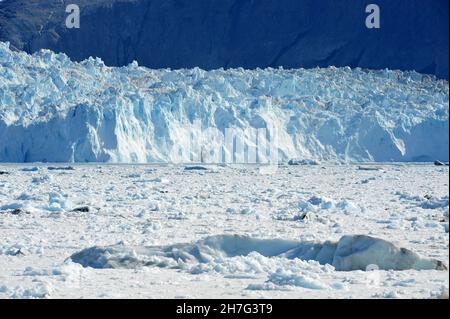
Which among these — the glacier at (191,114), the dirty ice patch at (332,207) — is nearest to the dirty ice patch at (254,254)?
the dirty ice patch at (332,207)

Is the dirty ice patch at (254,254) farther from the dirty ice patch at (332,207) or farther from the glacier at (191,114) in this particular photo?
the glacier at (191,114)

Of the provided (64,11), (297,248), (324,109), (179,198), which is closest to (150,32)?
(64,11)

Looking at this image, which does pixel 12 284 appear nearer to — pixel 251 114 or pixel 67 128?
pixel 67 128

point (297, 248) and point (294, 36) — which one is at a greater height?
point (294, 36)

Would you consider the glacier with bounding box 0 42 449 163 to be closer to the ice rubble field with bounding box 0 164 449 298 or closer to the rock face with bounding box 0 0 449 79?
the rock face with bounding box 0 0 449 79

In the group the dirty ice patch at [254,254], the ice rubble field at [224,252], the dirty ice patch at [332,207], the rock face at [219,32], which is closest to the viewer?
→ the ice rubble field at [224,252]
